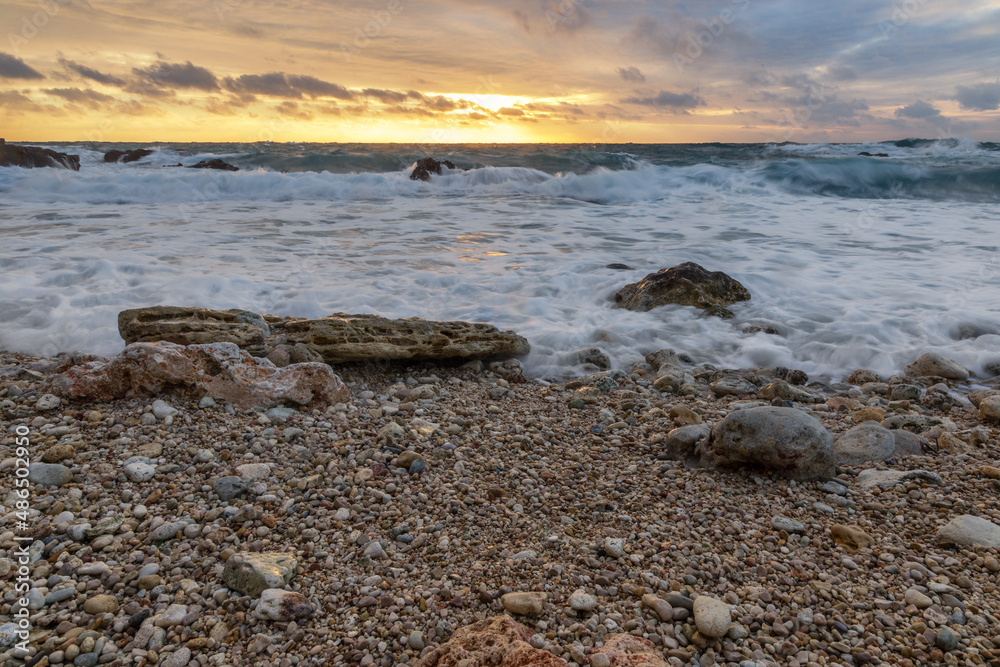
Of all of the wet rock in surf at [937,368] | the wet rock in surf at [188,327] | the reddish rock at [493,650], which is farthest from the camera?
the wet rock in surf at [937,368]

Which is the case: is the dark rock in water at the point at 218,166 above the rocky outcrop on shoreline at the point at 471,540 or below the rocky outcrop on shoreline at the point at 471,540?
above

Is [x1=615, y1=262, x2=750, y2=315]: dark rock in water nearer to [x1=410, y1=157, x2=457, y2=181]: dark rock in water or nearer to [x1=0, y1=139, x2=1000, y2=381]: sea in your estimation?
[x1=0, y1=139, x2=1000, y2=381]: sea

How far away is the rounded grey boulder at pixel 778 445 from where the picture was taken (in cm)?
255

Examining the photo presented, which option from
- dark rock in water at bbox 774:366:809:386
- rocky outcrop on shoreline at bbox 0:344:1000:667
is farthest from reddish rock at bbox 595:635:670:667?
dark rock in water at bbox 774:366:809:386

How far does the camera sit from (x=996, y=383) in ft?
13.3

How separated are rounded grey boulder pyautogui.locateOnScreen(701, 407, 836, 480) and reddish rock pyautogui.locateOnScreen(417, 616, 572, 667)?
4.71 ft

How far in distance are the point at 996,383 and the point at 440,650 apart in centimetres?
449

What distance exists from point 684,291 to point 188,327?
14.8 feet

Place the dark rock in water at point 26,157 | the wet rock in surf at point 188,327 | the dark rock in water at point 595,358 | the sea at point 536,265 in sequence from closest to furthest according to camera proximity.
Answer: the wet rock in surf at point 188,327 < the dark rock in water at point 595,358 < the sea at point 536,265 < the dark rock in water at point 26,157

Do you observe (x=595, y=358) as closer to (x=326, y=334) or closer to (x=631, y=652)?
(x=326, y=334)

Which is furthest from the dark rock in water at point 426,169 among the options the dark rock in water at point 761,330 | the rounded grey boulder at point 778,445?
the rounded grey boulder at point 778,445

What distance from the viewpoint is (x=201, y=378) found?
3104 mm

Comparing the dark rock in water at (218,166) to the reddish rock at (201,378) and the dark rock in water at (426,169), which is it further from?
the reddish rock at (201,378)

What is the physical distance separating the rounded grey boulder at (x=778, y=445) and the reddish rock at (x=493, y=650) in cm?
144
